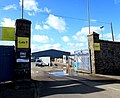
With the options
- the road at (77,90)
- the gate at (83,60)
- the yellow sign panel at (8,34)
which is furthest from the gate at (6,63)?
the gate at (83,60)

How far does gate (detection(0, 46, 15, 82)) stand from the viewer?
46.7 ft

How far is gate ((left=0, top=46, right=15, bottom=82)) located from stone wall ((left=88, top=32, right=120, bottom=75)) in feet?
34.5

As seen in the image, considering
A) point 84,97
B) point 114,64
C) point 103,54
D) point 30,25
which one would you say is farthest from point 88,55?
point 84,97

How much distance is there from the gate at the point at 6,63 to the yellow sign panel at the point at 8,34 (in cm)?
69

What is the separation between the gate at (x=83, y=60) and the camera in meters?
23.6

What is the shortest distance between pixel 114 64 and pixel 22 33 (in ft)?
42.6

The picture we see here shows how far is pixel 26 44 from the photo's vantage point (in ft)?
47.9

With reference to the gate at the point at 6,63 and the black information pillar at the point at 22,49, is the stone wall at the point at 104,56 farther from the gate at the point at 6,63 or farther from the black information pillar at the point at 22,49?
the gate at the point at 6,63

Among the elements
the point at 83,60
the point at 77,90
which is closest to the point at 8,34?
the point at 77,90

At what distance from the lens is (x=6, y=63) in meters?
14.4

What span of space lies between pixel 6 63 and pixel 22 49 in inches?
53.1

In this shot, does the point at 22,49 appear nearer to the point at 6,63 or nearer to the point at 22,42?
the point at 22,42

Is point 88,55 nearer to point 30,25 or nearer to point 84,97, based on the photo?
point 30,25

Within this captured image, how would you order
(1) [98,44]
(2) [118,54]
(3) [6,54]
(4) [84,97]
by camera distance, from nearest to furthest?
(4) [84,97] < (3) [6,54] < (1) [98,44] < (2) [118,54]
